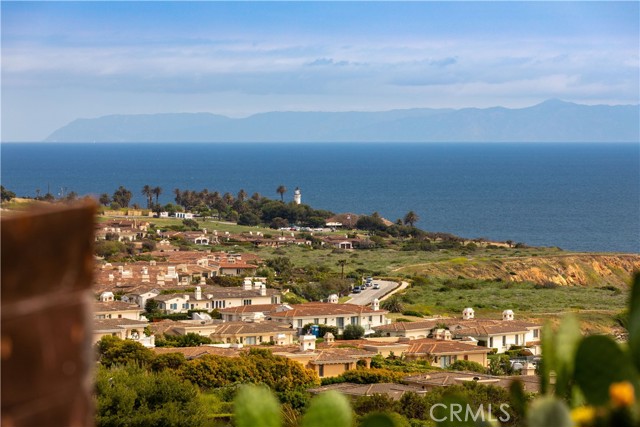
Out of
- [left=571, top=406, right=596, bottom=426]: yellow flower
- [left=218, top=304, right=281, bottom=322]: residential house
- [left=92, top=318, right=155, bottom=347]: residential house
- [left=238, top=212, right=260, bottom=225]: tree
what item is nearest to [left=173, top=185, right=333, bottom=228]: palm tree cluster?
[left=238, top=212, right=260, bottom=225]: tree

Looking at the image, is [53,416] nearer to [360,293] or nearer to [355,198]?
[360,293]

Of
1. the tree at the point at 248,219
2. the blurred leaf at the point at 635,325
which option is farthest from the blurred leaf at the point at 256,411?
the tree at the point at 248,219

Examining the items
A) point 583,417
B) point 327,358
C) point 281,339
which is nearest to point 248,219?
point 281,339

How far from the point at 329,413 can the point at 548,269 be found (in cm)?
7490

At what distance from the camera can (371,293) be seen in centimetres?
5772

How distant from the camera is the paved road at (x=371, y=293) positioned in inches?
2157

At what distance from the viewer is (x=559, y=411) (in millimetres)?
1863

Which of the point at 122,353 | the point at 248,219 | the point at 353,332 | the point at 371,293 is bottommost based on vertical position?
the point at 371,293

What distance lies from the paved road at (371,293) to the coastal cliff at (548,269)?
8025mm

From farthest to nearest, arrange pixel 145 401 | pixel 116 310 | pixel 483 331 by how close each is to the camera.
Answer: pixel 116 310 < pixel 483 331 < pixel 145 401

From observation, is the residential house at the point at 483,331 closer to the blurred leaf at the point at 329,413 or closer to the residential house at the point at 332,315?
the residential house at the point at 332,315

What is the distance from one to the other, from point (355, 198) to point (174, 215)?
224 feet

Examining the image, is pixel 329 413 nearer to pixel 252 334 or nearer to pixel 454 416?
pixel 454 416

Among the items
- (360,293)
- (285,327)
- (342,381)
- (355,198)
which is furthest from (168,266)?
(355,198)
